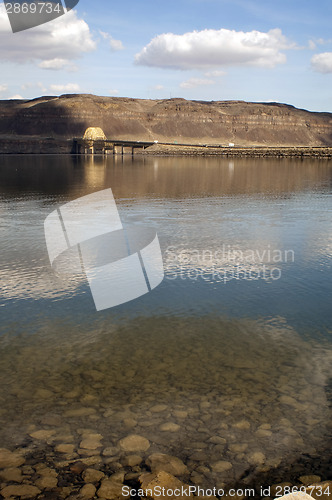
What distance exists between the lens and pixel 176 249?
55.3ft

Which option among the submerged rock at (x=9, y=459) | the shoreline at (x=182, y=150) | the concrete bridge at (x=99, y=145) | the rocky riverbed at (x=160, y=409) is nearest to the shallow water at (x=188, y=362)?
the rocky riverbed at (x=160, y=409)

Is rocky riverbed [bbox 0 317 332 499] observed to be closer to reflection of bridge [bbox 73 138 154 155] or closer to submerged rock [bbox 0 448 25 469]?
submerged rock [bbox 0 448 25 469]

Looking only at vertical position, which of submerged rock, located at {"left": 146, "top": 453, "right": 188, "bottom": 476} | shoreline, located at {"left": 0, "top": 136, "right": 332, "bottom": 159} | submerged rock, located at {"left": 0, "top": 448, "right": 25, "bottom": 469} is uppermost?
shoreline, located at {"left": 0, "top": 136, "right": 332, "bottom": 159}

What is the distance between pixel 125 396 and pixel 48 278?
6.51m

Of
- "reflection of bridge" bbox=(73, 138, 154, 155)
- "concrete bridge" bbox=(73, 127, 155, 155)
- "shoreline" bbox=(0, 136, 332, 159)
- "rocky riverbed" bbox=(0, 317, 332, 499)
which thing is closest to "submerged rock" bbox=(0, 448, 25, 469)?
"rocky riverbed" bbox=(0, 317, 332, 499)

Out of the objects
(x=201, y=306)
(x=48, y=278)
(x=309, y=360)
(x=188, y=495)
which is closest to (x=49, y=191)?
(x=48, y=278)

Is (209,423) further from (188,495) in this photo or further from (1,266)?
(1,266)

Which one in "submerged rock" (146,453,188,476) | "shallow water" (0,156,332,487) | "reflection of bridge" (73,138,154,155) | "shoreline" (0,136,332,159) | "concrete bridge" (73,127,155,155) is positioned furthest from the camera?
"reflection of bridge" (73,138,154,155)

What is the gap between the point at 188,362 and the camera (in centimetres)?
855

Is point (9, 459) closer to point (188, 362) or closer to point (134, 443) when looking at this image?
point (134, 443)

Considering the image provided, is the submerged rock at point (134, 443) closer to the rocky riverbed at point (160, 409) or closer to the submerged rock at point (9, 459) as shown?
the rocky riverbed at point (160, 409)

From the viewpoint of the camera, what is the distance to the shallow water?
20.5 feet

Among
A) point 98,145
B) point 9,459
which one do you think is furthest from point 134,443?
point 98,145

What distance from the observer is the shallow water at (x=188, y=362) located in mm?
6242
